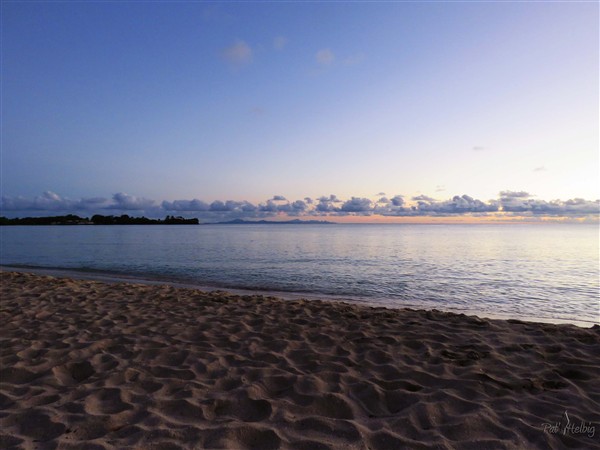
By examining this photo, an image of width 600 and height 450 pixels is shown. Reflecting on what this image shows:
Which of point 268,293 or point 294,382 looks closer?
point 294,382

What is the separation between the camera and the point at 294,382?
500cm

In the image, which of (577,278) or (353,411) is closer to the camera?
(353,411)

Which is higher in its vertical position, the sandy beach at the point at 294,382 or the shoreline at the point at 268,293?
the sandy beach at the point at 294,382

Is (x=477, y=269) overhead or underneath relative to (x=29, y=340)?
underneath

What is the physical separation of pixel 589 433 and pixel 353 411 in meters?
2.47

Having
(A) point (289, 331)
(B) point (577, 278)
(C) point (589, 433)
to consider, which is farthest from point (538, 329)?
(B) point (577, 278)

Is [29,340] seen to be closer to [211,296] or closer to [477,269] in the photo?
[211,296]

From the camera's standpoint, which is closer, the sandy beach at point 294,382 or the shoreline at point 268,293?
the sandy beach at point 294,382

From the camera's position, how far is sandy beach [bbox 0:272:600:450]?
3.73 metres

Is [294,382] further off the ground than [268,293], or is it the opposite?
[294,382]

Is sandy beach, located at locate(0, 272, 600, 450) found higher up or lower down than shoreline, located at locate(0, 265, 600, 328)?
higher up

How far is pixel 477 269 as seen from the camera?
22984 millimetres

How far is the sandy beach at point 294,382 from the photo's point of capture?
12.2 ft

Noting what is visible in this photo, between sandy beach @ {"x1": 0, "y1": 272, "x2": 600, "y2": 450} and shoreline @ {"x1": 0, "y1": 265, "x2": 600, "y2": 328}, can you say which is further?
shoreline @ {"x1": 0, "y1": 265, "x2": 600, "y2": 328}
